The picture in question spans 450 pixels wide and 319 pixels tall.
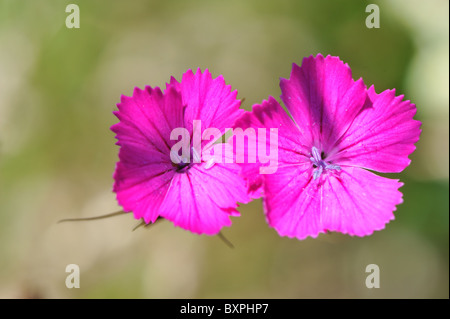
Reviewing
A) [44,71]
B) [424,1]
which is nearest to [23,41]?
[44,71]

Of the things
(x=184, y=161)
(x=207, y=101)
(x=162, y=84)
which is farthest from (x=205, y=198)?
(x=162, y=84)

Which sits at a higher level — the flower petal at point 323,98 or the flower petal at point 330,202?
the flower petal at point 323,98

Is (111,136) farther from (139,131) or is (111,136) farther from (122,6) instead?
(139,131)

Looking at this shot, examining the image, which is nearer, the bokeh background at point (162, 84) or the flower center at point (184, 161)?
the flower center at point (184, 161)

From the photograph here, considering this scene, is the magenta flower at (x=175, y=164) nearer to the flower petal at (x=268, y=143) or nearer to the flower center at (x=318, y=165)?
the flower petal at (x=268, y=143)

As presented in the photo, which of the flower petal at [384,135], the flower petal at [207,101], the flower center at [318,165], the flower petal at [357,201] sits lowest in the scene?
the flower petal at [357,201]

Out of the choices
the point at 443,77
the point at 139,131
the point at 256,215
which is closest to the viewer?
the point at 139,131

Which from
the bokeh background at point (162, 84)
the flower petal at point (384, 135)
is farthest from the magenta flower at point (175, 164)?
the bokeh background at point (162, 84)
